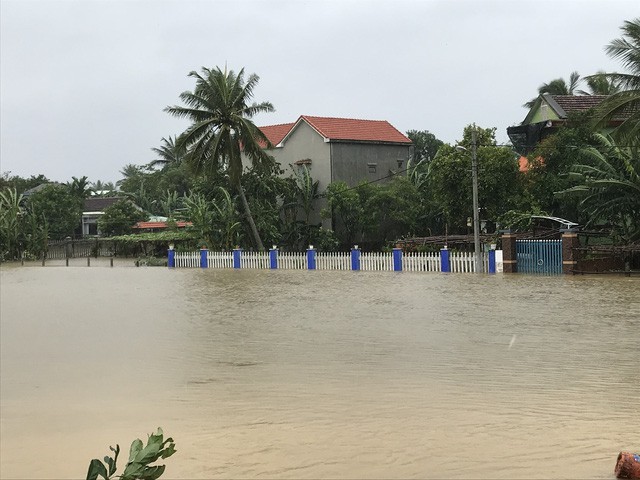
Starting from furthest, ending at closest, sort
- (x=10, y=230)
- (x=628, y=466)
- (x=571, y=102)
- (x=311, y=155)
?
(x=10, y=230)
(x=311, y=155)
(x=571, y=102)
(x=628, y=466)

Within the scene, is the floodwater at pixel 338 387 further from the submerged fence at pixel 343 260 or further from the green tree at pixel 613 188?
the submerged fence at pixel 343 260

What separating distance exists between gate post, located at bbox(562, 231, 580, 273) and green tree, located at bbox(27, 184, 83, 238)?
41.1 m

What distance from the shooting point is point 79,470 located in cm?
671

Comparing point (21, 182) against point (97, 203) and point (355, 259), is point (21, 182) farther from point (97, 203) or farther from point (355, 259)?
point (355, 259)

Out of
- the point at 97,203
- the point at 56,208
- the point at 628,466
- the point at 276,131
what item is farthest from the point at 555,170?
the point at 97,203

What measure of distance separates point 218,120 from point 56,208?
25242 millimetres

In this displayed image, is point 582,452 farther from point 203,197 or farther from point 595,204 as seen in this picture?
point 203,197

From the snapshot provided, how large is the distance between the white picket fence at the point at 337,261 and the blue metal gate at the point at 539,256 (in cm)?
132

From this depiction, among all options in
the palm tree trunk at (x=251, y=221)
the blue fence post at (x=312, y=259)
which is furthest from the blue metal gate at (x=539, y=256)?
the palm tree trunk at (x=251, y=221)

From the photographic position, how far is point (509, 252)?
26172mm

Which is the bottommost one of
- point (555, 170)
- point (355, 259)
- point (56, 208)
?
point (355, 259)

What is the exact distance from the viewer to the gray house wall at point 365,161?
4150cm

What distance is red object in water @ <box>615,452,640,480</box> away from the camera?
524 cm

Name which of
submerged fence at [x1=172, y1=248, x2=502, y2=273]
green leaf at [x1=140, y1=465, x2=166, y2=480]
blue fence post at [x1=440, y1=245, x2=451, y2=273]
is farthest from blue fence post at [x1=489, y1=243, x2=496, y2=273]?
green leaf at [x1=140, y1=465, x2=166, y2=480]
